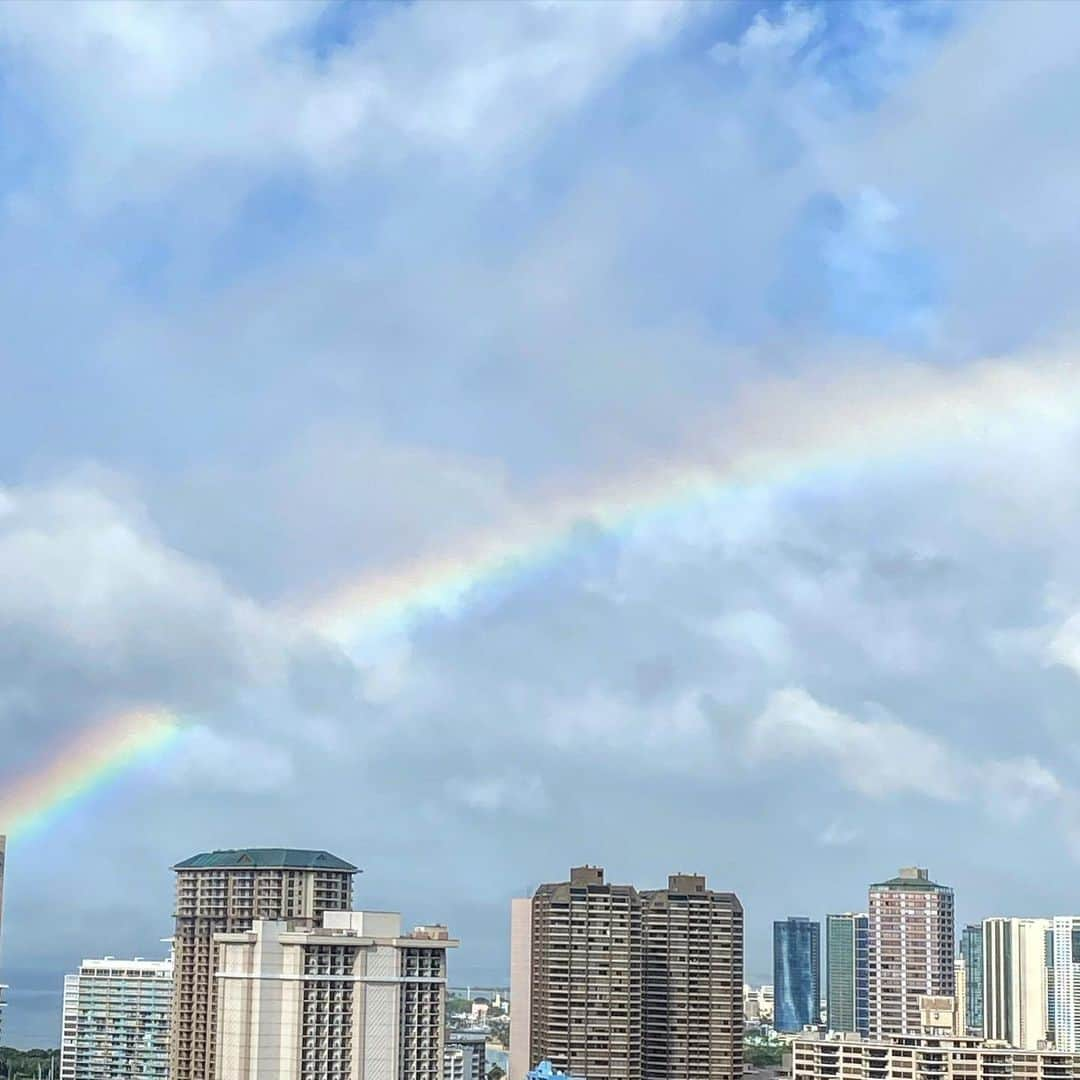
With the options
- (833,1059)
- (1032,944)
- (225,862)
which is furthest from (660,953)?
(1032,944)

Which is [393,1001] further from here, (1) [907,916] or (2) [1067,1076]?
(1) [907,916]

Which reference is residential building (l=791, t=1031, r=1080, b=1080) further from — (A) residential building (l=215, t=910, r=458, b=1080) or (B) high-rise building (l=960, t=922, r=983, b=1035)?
(B) high-rise building (l=960, t=922, r=983, b=1035)

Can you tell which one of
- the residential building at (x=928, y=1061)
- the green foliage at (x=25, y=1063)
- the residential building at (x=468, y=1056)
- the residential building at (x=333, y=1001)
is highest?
the residential building at (x=333, y=1001)

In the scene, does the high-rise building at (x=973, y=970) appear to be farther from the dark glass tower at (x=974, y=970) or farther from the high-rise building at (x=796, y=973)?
the high-rise building at (x=796, y=973)

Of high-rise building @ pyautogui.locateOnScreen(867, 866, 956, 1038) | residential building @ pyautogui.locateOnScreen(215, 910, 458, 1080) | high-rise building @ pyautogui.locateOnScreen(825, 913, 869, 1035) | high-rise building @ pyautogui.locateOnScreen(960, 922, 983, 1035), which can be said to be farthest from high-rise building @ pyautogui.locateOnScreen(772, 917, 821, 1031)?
residential building @ pyautogui.locateOnScreen(215, 910, 458, 1080)

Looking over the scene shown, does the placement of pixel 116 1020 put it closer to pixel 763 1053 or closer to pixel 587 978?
pixel 587 978

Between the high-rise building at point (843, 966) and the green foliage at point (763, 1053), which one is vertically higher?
the high-rise building at point (843, 966)

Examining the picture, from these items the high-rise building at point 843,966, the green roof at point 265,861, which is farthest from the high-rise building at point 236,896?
the high-rise building at point 843,966
